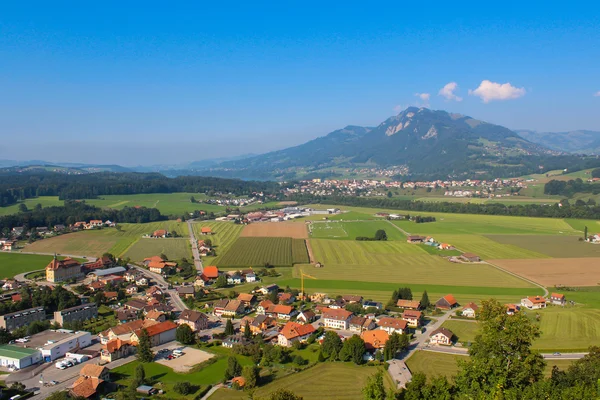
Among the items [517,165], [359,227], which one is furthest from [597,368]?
[517,165]

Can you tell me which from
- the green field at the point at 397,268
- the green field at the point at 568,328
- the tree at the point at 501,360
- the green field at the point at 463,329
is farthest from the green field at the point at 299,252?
the tree at the point at 501,360

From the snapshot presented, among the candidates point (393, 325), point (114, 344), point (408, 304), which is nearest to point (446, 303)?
point (408, 304)

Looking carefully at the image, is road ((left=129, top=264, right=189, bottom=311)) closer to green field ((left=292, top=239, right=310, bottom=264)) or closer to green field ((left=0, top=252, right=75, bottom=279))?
green field ((left=0, top=252, right=75, bottom=279))

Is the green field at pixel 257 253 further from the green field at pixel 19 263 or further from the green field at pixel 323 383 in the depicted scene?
the green field at pixel 323 383

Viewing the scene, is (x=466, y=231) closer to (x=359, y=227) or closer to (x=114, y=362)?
(x=359, y=227)

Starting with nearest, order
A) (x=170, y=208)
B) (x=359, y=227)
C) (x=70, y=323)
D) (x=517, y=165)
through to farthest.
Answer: (x=70, y=323) < (x=359, y=227) < (x=170, y=208) < (x=517, y=165)

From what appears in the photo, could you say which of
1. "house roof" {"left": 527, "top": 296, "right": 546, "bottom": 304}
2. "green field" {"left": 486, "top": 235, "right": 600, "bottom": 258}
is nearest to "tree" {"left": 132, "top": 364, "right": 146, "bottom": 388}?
"house roof" {"left": 527, "top": 296, "right": 546, "bottom": 304}
